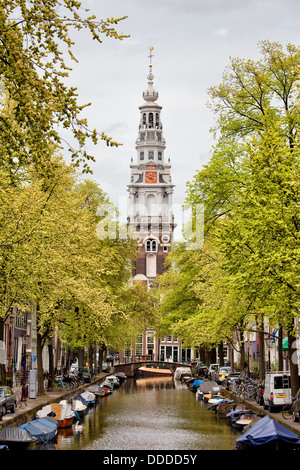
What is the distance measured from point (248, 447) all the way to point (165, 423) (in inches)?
659

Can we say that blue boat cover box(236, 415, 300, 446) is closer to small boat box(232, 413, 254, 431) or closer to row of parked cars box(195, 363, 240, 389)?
small boat box(232, 413, 254, 431)

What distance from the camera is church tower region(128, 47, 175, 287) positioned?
14838cm

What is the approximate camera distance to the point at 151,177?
161250mm

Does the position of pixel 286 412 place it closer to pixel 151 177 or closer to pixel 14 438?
pixel 14 438

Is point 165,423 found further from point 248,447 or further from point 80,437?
point 248,447

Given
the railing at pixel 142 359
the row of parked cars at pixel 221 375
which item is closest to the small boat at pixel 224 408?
the row of parked cars at pixel 221 375

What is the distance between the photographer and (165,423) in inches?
1550

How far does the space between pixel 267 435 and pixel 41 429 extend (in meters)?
10.3

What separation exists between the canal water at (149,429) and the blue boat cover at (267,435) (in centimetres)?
498

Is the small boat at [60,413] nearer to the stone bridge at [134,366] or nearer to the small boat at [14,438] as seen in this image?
the small boat at [14,438]

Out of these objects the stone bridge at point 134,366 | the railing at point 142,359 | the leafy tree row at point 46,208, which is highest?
the leafy tree row at point 46,208

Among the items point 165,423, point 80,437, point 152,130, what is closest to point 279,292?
point 80,437

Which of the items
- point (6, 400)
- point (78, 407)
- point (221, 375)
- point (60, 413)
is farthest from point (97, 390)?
point (6, 400)

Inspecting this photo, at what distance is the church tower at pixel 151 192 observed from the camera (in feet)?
487
